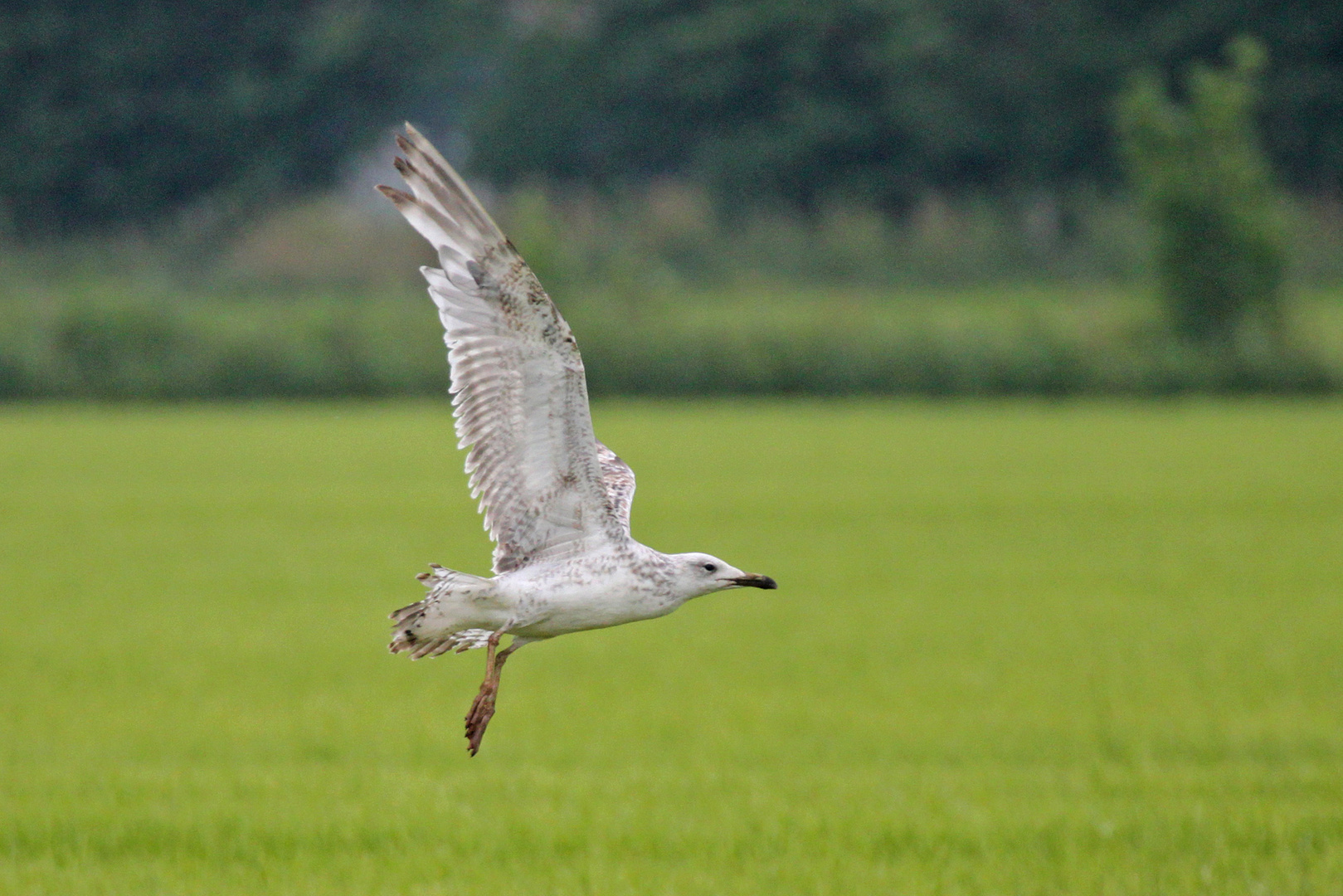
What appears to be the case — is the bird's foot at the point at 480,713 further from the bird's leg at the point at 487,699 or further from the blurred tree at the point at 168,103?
the blurred tree at the point at 168,103

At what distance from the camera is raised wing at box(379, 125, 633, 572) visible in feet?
12.9

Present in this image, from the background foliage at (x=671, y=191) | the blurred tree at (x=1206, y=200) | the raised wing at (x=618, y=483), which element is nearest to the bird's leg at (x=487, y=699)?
the raised wing at (x=618, y=483)

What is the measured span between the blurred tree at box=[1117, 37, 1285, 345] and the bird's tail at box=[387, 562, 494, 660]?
4075cm

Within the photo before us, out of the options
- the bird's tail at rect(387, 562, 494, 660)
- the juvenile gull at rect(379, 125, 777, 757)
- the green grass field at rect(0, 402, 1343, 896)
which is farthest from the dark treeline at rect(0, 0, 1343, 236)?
the bird's tail at rect(387, 562, 494, 660)

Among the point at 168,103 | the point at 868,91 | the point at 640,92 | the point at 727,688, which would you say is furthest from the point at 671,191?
the point at 727,688

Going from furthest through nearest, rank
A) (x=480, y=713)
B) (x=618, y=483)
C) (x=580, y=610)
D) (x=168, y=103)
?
(x=168, y=103), (x=618, y=483), (x=580, y=610), (x=480, y=713)

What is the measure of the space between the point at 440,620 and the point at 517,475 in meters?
0.43

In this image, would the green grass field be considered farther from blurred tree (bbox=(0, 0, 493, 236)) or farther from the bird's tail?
blurred tree (bbox=(0, 0, 493, 236))

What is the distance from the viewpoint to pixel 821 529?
2652cm

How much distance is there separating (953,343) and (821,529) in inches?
702

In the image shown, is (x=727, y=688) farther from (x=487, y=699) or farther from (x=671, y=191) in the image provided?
(x=671, y=191)

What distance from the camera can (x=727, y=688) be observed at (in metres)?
16.1

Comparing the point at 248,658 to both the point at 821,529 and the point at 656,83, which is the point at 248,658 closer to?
the point at 821,529

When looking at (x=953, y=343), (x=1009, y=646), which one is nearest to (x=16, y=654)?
(x=1009, y=646)
